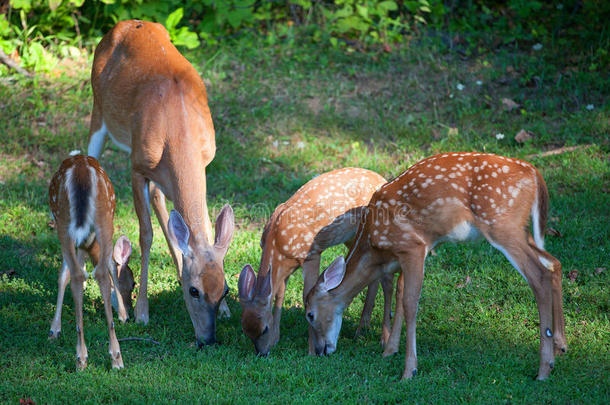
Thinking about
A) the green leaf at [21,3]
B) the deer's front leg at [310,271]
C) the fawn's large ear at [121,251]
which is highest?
the green leaf at [21,3]

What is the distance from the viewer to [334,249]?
8195mm

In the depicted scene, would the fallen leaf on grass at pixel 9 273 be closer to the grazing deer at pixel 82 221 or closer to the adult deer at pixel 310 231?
the grazing deer at pixel 82 221

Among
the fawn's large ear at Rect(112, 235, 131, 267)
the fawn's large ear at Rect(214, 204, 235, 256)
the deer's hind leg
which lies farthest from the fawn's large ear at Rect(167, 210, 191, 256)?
the deer's hind leg

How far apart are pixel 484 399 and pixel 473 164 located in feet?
5.95

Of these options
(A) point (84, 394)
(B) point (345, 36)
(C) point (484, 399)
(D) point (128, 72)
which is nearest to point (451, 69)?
(B) point (345, 36)

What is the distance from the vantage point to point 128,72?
8000 mm

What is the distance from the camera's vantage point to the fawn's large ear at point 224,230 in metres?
6.46

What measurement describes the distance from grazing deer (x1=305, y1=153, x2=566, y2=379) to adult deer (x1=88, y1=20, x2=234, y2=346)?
37.7 inches

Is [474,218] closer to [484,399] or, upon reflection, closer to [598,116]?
[484,399]

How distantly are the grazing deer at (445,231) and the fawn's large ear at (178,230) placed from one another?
45.7 inches

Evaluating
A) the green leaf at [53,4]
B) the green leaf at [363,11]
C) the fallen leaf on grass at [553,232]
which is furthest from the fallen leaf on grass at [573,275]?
the green leaf at [53,4]

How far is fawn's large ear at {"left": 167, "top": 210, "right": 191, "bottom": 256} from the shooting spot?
6316 mm

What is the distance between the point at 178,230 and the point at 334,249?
2.32m

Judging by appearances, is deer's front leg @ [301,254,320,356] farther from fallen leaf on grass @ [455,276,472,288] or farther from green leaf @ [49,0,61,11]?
green leaf @ [49,0,61,11]
